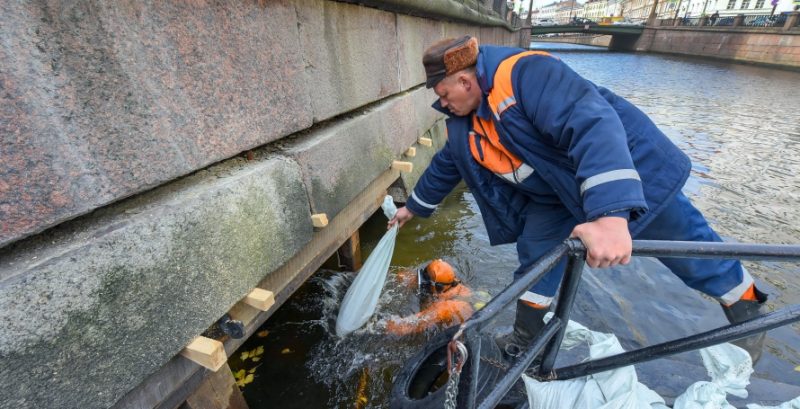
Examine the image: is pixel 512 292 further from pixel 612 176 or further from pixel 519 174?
pixel 519 174

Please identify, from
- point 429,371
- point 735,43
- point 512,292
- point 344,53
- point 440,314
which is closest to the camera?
point 512,292

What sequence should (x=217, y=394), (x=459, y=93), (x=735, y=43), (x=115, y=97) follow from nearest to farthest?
1. (x=115, y=97)
2. (x=459, y=93)
3. (x=217, y=394)
4. (x=735, y=43)

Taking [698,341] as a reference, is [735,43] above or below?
below

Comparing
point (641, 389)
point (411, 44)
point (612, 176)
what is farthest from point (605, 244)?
point (411, 44)

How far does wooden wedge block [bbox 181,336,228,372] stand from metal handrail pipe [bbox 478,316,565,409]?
1.27 meters

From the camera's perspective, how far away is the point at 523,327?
2744mm

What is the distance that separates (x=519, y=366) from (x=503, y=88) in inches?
50.1

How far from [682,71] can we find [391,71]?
25.9 m

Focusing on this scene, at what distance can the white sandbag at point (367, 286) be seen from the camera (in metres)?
2.97

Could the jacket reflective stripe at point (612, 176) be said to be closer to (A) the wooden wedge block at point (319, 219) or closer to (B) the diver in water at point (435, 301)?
(A) the wooden wedge block at point (319, 219)

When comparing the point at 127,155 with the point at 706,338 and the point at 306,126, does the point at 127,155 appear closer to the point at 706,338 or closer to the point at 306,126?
the point at 306,126

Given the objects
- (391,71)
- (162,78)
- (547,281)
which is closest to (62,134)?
(162,78)

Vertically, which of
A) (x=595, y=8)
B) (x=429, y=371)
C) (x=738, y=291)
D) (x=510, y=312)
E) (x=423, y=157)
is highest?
(x=595, y=8)

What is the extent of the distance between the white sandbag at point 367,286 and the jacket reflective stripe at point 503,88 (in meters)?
1.37
